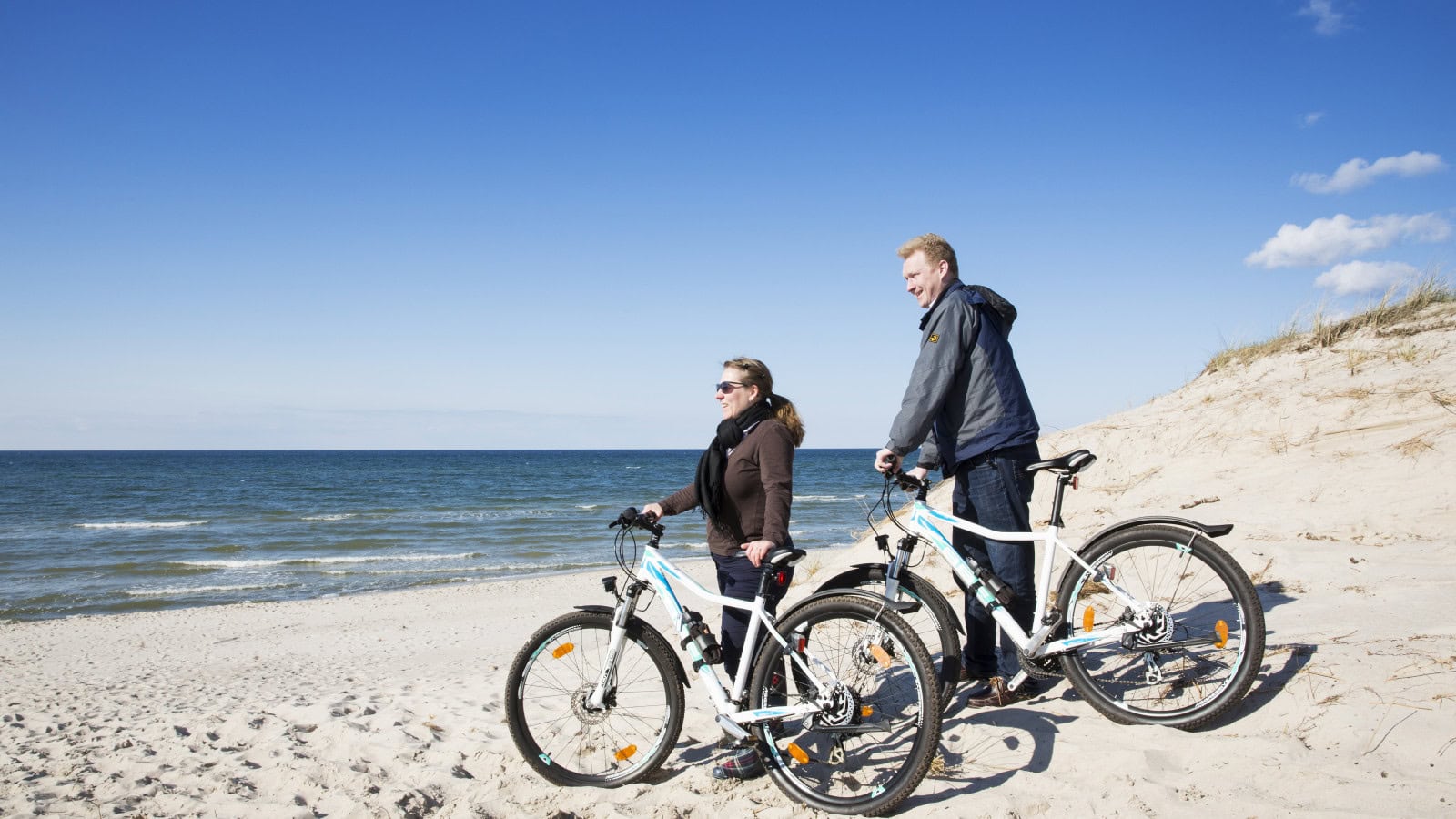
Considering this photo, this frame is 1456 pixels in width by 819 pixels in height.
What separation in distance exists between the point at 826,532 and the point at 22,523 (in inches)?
1032

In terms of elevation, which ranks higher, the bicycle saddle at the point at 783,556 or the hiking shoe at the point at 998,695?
the bicycle saddle at the point at 783,556

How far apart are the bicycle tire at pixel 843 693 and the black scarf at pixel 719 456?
2.53 feet

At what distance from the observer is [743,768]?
3645mm

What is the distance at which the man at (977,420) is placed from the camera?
12.5 ft

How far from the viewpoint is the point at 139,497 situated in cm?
3822

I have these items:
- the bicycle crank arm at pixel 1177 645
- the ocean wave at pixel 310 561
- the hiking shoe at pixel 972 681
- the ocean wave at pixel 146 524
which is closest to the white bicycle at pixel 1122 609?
the bicycle crank arm at pixel 1177 645

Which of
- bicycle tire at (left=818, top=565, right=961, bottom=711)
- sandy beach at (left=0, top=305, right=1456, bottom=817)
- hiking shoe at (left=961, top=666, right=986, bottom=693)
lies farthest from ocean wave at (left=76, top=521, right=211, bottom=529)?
bicycle tire at (left=818, top=565, right=961, bottom=711)

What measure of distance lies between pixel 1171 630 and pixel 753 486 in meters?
1.92

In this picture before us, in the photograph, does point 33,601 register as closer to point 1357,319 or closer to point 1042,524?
point 1042,524

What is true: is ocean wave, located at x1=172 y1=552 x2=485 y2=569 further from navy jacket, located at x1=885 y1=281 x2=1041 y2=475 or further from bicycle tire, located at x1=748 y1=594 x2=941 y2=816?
navy jacket, located at x1=885 y1=281 x2=1041 y2=475

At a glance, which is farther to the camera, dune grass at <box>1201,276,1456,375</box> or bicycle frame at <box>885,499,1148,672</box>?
dune grass at <box>1201,276,1456,375</box>

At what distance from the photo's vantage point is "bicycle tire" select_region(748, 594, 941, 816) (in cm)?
324

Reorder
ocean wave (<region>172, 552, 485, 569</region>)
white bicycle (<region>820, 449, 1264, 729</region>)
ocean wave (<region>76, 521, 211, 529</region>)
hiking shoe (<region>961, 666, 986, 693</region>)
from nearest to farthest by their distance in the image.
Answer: white bicycle (<region>820, 449, 1264, 729</region>) → hiking shoe (<region>961, 666, 986, 693</region>) → ocean wave (<region>172, 552, 485, 569</region>) → ocean wave (<region>76, 521, 211, 529</region>)

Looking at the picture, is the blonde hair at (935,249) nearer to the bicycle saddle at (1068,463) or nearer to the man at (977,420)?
the man at (977,420)
